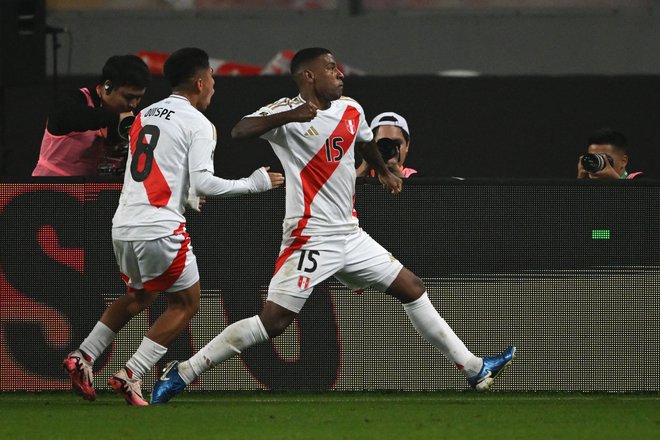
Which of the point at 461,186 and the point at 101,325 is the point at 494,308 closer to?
the point at 461,186

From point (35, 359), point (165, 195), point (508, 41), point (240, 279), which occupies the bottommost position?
point (35, 359)

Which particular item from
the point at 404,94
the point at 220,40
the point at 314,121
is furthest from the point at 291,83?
the point at 314,121

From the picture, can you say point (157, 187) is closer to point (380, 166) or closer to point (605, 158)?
point (380, 166)

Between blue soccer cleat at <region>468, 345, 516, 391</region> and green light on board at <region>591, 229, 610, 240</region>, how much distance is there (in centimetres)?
87

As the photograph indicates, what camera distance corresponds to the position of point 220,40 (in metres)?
14.3

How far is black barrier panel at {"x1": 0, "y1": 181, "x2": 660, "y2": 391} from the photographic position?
7.54 m

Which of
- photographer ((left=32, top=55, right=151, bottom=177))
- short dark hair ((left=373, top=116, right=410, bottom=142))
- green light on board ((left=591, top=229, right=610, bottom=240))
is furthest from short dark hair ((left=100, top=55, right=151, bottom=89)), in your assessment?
green light on board ((left=591, top=229, right=610, bottom=240))

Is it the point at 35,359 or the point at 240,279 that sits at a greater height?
the point at 240,279

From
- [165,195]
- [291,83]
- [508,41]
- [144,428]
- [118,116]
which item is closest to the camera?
[144,428]

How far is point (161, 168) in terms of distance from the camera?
6.84 meters

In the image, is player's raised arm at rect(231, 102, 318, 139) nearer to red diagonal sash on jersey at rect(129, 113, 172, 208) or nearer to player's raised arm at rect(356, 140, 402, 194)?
red diagonal sash on jersey at rect(129, 113, 172, 208)

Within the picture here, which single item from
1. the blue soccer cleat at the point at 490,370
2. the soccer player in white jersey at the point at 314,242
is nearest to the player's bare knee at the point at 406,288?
the soccer player in white jersey at the point at 314,242

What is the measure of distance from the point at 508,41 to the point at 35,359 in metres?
7.85

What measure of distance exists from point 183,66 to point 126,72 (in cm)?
83
